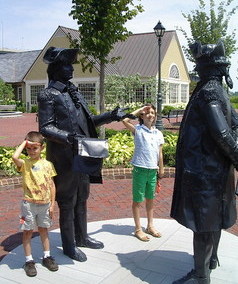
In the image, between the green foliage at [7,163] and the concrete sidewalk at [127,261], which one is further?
the green foliage at [7,163]

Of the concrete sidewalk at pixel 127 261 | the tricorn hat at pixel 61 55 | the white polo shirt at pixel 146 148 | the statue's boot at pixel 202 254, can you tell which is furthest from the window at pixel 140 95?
the statue's boot at pixel 202 254

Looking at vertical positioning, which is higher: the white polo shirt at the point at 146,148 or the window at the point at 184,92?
the window at the point at 184,92

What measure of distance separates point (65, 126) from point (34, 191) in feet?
2.14

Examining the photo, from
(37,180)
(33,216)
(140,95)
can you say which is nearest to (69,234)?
(33,216)

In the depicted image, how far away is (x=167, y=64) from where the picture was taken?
104 ft

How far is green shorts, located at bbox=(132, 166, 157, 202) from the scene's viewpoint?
421cm

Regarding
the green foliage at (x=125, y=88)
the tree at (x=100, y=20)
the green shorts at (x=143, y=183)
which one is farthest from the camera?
the green foliage at (x=125, y=88)

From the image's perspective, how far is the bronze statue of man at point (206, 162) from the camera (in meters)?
2.80

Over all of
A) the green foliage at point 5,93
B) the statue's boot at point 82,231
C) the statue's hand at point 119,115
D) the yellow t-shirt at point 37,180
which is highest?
the green foliage at point 5,93

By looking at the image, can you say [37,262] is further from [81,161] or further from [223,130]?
[223,130]

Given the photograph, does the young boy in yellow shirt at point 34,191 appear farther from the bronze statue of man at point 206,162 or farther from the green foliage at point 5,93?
the green foliage at point 5,93

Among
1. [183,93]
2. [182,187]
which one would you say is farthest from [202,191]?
[183,93]

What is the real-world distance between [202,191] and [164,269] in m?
1.09

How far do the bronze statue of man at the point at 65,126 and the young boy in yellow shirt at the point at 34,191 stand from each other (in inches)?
4.9
